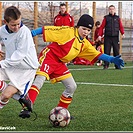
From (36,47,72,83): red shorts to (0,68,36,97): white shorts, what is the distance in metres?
0.46

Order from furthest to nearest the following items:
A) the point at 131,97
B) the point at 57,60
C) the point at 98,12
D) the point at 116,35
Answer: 1. the point at 98,12
2. the point at 116,35
3. the point at 131,97
4. the point at 57,60

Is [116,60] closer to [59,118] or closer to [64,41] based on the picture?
[64,41]

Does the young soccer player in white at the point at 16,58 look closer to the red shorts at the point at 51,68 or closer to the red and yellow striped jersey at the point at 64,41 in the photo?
the red shorts at the point at 51,68

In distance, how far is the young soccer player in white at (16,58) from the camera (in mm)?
6164

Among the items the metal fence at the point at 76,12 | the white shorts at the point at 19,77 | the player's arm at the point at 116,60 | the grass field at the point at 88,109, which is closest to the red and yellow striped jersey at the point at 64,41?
the player's arm at the point at 116,60

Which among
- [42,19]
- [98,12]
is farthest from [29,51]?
[98,12]

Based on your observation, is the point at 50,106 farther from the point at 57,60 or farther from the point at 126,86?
the point at 126,86

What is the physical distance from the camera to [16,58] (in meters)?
6.16

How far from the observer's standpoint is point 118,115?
280 inches

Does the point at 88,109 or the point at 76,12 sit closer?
the point at 88,109

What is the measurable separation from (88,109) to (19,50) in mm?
2013

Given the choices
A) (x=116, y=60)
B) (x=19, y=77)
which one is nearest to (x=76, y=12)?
(x=116, y=60)

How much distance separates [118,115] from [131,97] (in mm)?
2096

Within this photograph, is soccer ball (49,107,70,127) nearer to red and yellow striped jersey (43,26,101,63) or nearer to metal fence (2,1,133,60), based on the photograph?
red and yellow striped jersey (43,26,101,63)
